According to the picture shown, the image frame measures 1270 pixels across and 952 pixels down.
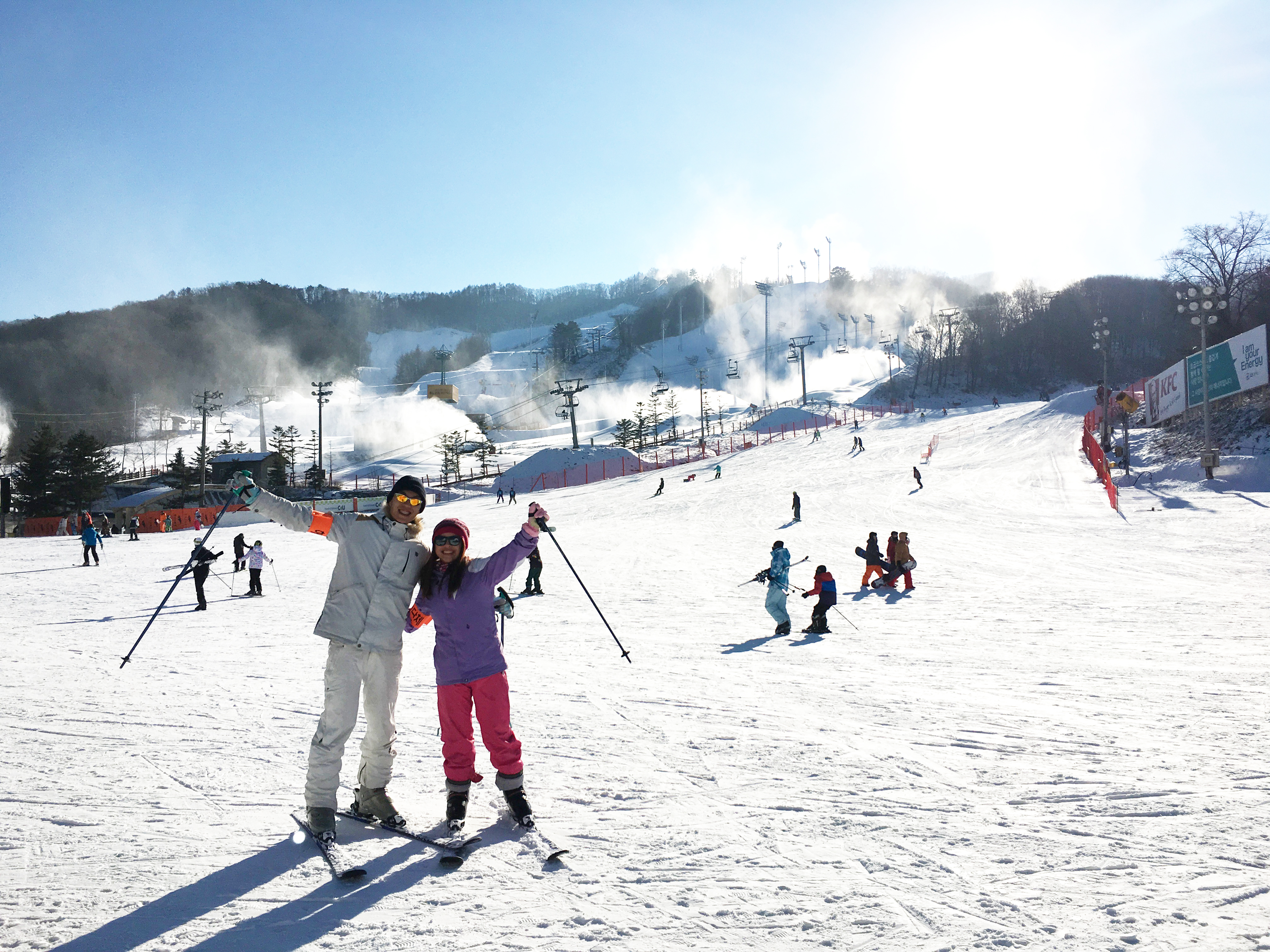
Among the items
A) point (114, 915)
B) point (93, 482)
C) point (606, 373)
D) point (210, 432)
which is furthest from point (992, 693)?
point (606, 373)

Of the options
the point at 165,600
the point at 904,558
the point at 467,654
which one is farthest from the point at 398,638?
the point at 904,558

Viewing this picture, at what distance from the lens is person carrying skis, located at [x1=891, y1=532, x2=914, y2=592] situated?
41.8ft

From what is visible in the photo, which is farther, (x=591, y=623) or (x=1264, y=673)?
(x=591, y=623)

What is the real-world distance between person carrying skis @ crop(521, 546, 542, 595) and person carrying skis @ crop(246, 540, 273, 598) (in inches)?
190

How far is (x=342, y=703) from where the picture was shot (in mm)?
3492

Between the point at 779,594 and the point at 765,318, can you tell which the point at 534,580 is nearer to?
the point at 779,594

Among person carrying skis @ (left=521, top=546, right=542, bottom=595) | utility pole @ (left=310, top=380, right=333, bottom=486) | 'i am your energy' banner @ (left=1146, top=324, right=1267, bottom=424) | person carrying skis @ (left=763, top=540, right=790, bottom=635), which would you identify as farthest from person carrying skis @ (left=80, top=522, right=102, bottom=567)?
utility pole @ (left=310, top=380, right=333, bottom=486)

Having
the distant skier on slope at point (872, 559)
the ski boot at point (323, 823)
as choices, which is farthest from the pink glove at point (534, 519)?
the distant skier on slope at point (872, 559)

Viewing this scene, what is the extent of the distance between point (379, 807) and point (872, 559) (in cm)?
1053

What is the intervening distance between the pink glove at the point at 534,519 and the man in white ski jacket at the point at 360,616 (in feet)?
1.64

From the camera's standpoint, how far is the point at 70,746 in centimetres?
507

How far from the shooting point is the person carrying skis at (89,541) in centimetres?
1933

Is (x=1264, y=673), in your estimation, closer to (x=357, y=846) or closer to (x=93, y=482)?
(x=357, y=846)

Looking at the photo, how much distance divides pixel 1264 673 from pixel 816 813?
5.20 meters
